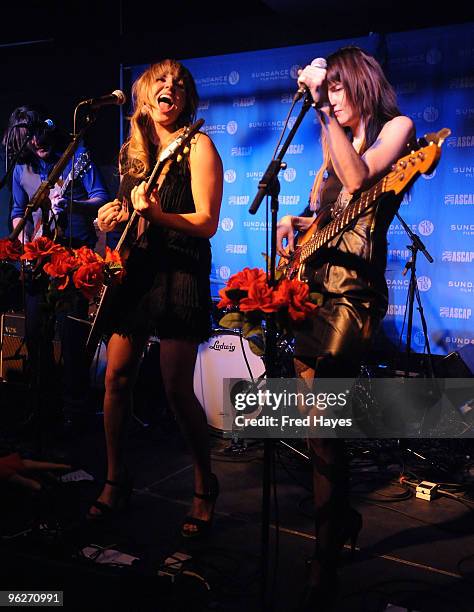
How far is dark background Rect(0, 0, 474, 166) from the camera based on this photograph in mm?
5227

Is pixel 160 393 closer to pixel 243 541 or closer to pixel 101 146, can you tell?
pixel 243 541

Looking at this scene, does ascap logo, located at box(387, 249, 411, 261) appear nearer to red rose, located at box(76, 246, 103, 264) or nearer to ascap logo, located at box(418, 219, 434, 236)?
ascap logo, located at box(418, 219, 434, 236)

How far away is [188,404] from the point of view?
2.94 meters

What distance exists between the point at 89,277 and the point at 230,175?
322cm

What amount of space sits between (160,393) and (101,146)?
279 centimetres

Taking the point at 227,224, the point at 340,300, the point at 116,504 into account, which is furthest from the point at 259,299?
the point at 227,224

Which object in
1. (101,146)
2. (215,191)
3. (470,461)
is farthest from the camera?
(101,146)

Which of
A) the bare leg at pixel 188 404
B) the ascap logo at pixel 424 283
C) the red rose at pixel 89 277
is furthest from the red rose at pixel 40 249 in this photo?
the ascap logo at pixel 424 283

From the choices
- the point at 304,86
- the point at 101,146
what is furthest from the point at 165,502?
the point at 101,146

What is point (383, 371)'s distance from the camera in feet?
15.2

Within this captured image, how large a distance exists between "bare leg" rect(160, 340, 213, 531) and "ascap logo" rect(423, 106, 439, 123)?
3007 millimetres

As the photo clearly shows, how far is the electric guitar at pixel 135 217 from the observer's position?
2623 millimetres

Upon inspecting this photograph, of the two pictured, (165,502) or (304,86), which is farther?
(165,502)

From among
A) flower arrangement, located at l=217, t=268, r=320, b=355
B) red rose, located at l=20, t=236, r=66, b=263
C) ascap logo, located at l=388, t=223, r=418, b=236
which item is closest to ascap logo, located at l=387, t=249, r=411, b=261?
ascap logo, located at l=388, t=223, r=418, b=236
